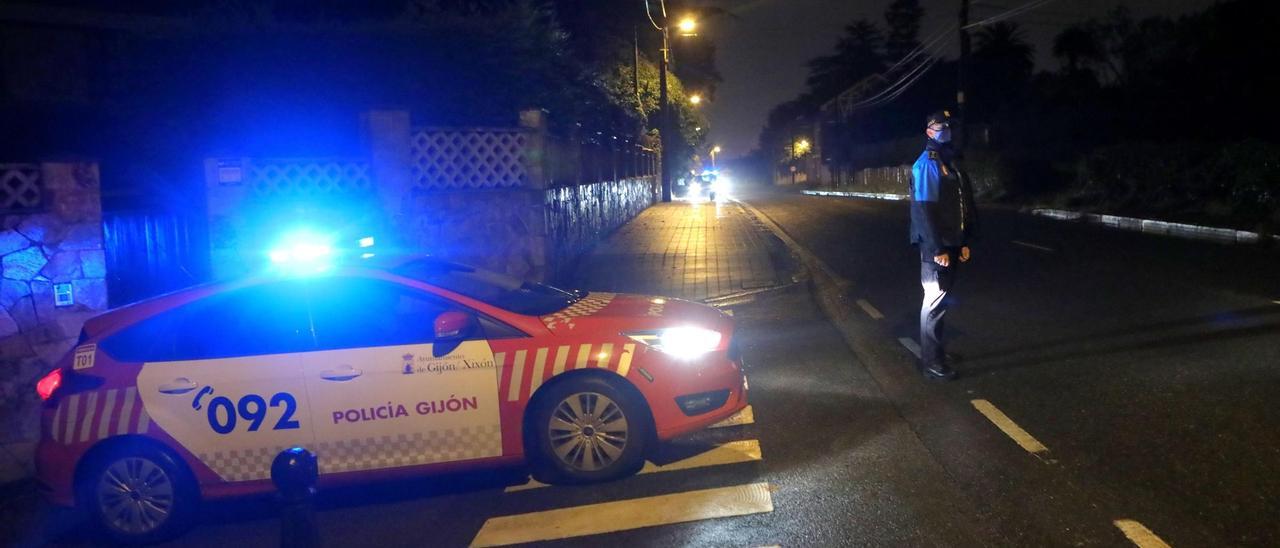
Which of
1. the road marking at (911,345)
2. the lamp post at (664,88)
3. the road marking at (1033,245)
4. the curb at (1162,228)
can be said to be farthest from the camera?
the lamp post at (664,88)

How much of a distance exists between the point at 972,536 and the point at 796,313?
6985mm

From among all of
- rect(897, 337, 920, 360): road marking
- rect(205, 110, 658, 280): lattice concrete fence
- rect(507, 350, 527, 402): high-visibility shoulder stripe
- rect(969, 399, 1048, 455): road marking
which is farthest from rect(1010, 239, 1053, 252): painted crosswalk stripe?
rect(507, 350, 527, 402): high-visibility shoulder stripe

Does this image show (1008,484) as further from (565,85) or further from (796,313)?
(565,85)

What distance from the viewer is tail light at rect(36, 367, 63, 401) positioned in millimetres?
5820

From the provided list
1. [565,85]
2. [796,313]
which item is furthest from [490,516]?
[565,85]

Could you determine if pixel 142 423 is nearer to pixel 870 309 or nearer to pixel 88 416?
pixel 88 416

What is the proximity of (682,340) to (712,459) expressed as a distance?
30.8 inches

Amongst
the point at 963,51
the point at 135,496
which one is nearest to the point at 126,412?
the point at 135,496

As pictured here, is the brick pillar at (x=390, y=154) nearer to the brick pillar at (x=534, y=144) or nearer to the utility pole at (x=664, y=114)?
the brick pillar at (x=534, y=144)

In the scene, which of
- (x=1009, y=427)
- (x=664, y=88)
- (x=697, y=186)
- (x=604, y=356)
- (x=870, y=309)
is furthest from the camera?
(x=697, y=186)

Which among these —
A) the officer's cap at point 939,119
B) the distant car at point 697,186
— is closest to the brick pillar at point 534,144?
the officer's cap at point 939,119

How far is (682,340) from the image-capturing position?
625 cm

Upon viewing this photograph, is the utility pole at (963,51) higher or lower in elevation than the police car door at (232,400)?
higher

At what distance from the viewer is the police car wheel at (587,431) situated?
5.96 m
